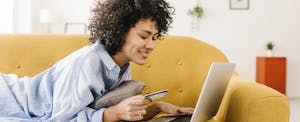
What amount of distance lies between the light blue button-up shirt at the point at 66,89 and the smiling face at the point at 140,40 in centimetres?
8

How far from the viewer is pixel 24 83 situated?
1587 millimetres

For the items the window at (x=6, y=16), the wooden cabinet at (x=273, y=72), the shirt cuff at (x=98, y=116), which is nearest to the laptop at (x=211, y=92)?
the shirt cuff at (x=98, y=116)

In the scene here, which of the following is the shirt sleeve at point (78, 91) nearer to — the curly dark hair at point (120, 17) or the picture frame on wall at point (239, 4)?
the curly dark hair at point (120, 17)

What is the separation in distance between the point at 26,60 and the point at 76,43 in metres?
0.27

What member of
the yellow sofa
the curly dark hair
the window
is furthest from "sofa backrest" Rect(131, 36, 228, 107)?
the window

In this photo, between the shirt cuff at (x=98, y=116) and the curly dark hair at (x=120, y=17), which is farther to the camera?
the curly dark hair at (x=120, y=17)

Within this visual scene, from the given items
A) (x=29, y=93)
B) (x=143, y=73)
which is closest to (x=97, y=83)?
(x=29, y=93)

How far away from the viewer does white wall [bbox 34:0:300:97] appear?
571 cm

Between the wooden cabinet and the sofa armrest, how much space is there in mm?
4118

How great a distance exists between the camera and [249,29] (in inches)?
226

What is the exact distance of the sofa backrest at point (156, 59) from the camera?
1.94 m

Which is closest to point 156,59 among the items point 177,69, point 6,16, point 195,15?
point 177,69

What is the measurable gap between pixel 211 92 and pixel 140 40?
0.33 m

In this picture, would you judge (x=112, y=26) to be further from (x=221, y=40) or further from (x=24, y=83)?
(x=221, y=40)
